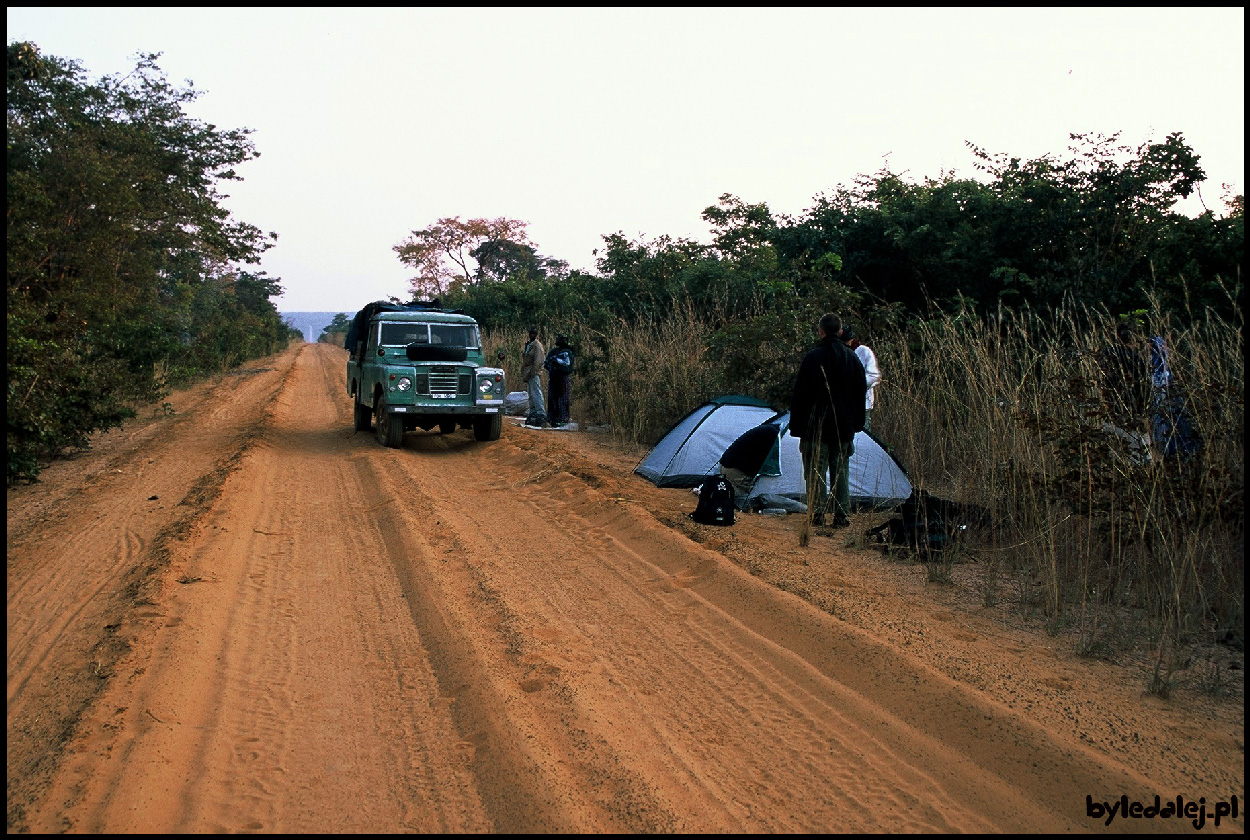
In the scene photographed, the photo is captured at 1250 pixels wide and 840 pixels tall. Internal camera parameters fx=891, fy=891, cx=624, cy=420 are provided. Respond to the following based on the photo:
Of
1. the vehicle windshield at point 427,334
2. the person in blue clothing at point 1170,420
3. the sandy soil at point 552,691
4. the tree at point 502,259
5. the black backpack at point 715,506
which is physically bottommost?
the sandy soil at point 552,691

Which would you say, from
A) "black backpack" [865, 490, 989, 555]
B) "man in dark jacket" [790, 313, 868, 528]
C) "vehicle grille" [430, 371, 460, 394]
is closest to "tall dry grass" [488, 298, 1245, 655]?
"black backpack" [865, 490, 989, 555]

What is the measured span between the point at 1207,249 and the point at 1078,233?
215 centimetres

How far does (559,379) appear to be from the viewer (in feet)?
55.3

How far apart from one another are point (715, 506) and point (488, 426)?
22.3 ft

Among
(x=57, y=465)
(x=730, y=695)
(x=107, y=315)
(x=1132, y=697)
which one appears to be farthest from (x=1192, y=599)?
(x=107, y=315)

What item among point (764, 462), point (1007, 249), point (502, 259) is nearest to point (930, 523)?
point (764, 462)

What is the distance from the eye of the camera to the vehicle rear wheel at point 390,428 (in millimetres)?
13492

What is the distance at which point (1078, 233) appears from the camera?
12.6 meters

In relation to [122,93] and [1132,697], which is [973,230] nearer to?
[1132,697]

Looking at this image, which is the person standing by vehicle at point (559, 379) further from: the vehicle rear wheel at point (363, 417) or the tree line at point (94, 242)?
the tree line at point (94, 242)

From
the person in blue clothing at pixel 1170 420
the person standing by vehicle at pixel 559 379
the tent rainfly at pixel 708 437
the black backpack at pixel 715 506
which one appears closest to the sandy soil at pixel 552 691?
the black backpack at pixel 715 506

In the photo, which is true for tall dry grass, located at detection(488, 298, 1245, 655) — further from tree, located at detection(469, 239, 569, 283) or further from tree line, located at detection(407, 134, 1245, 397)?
tree, located at detection(469, 239, 569, 283)

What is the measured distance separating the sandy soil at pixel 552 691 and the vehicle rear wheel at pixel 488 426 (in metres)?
6.08

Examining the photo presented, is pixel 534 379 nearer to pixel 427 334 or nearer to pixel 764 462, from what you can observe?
pixel 427 334
